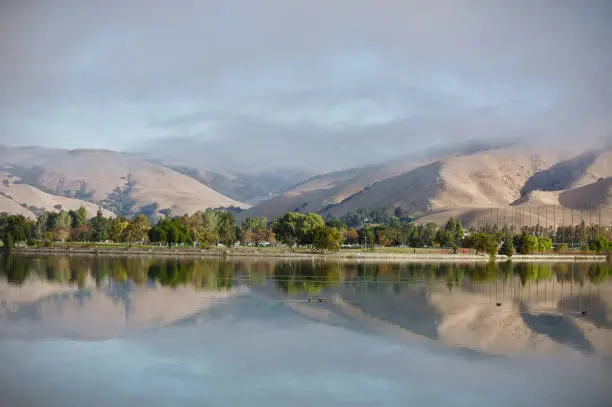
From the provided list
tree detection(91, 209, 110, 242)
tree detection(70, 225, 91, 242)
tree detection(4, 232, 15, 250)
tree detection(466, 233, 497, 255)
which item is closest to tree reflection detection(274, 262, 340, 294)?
tree detection(466, 233, 497, 255)

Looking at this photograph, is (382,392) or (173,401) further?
(382,392)

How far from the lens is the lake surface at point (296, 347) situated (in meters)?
19.0

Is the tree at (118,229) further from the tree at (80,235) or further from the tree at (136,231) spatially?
the tree at (80,235)

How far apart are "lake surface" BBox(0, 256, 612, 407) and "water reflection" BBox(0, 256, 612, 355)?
4.9 inches

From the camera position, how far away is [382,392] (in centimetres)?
1941

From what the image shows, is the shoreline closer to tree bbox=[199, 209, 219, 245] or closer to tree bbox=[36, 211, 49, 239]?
tree bbox=[199, 209, 219, 245]

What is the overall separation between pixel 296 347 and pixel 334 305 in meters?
12.3

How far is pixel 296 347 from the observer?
25.3m

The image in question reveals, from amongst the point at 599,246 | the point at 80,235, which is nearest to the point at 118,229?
the point at 80,235

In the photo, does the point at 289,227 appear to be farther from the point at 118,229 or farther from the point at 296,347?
the point at 296,347

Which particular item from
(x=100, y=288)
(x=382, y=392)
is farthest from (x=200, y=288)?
(x=382, y=392)

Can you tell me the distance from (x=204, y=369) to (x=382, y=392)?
5595mm

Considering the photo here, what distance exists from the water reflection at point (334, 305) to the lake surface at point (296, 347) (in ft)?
0.40

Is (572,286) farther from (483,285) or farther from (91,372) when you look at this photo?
(91,372)
